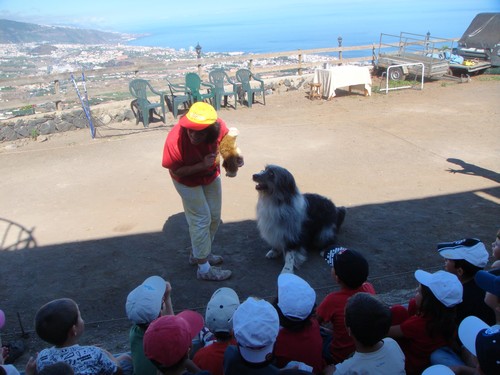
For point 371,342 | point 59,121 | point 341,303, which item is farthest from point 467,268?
point 59,121

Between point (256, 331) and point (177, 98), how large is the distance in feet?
36.4

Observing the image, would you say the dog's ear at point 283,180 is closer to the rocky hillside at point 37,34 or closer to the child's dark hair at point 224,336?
the child's dark hair at point 224,336

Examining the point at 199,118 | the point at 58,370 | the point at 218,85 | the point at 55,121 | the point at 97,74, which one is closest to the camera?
the point at 58,370

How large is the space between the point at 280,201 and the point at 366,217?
1.76 meters

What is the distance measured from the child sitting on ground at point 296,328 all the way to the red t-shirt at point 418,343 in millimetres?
531

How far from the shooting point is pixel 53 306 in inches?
93.9

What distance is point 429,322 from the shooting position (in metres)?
2.46

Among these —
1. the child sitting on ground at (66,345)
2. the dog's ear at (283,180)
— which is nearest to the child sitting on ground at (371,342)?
the child sitting on ground at (66,345)

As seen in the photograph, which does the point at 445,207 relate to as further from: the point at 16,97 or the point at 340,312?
the point at 16,97

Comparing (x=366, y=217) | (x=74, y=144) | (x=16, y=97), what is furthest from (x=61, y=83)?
(x=366, y=217)

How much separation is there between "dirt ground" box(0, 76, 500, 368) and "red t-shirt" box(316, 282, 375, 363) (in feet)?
4.61

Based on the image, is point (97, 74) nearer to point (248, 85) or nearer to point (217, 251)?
point (248, 85)

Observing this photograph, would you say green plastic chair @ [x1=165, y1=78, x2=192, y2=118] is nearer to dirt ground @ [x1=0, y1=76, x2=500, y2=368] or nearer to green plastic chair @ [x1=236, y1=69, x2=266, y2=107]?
dirt ground @ [x1=0, y1=76, x2=500, y2=368]

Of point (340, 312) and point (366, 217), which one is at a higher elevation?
point (340, 312)
